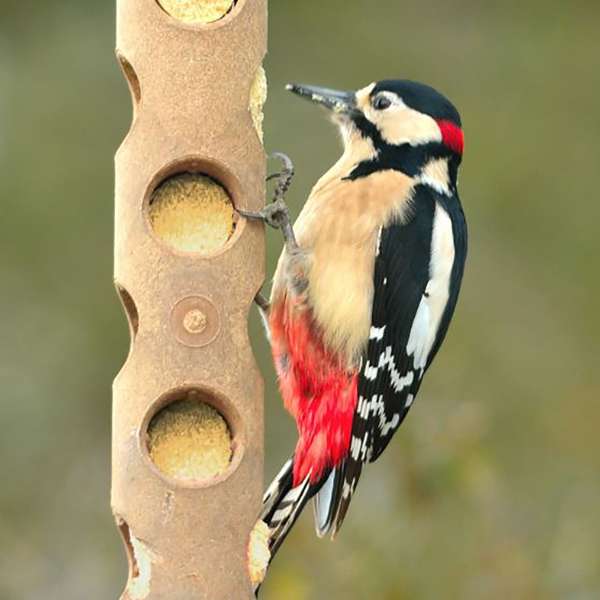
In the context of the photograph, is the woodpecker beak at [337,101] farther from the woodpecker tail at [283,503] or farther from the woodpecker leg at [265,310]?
the woodpecker tail at [283,503]

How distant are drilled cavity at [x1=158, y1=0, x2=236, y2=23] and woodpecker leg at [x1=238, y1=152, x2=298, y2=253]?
0.35 meters

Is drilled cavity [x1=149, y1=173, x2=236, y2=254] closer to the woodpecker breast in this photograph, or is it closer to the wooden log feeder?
the wooden log feeder

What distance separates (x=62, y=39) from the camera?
7.32 metres

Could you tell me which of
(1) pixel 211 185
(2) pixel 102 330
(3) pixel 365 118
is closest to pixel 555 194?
(2) pixel 102 330

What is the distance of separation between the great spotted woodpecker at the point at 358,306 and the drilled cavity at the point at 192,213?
0.34 metres

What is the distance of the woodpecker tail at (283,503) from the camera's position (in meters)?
3.58

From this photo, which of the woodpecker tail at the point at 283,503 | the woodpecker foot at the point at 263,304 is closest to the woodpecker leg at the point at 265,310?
the woodpecker foot at the point at 263,304

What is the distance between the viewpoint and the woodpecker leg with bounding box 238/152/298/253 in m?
3.46

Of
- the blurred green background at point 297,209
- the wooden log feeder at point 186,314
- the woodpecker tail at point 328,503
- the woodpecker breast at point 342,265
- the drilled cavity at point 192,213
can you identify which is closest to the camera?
the wooden log feeder at point 186,314

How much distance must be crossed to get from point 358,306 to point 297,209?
2.60 m

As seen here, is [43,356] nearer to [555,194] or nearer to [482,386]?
[482,386]

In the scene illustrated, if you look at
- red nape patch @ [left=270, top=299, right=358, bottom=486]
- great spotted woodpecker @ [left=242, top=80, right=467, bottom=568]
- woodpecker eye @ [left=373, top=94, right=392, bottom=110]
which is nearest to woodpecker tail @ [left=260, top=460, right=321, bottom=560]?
great spotted woodpecker @ [left=242, top=80, right=467, bottom=568]

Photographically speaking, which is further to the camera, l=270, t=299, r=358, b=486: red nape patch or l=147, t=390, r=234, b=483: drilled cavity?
l=270, t=299, r=358, b=486: red nape patch

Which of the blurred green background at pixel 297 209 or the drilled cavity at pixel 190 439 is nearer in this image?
the drilled cavity at pixel 190 439
